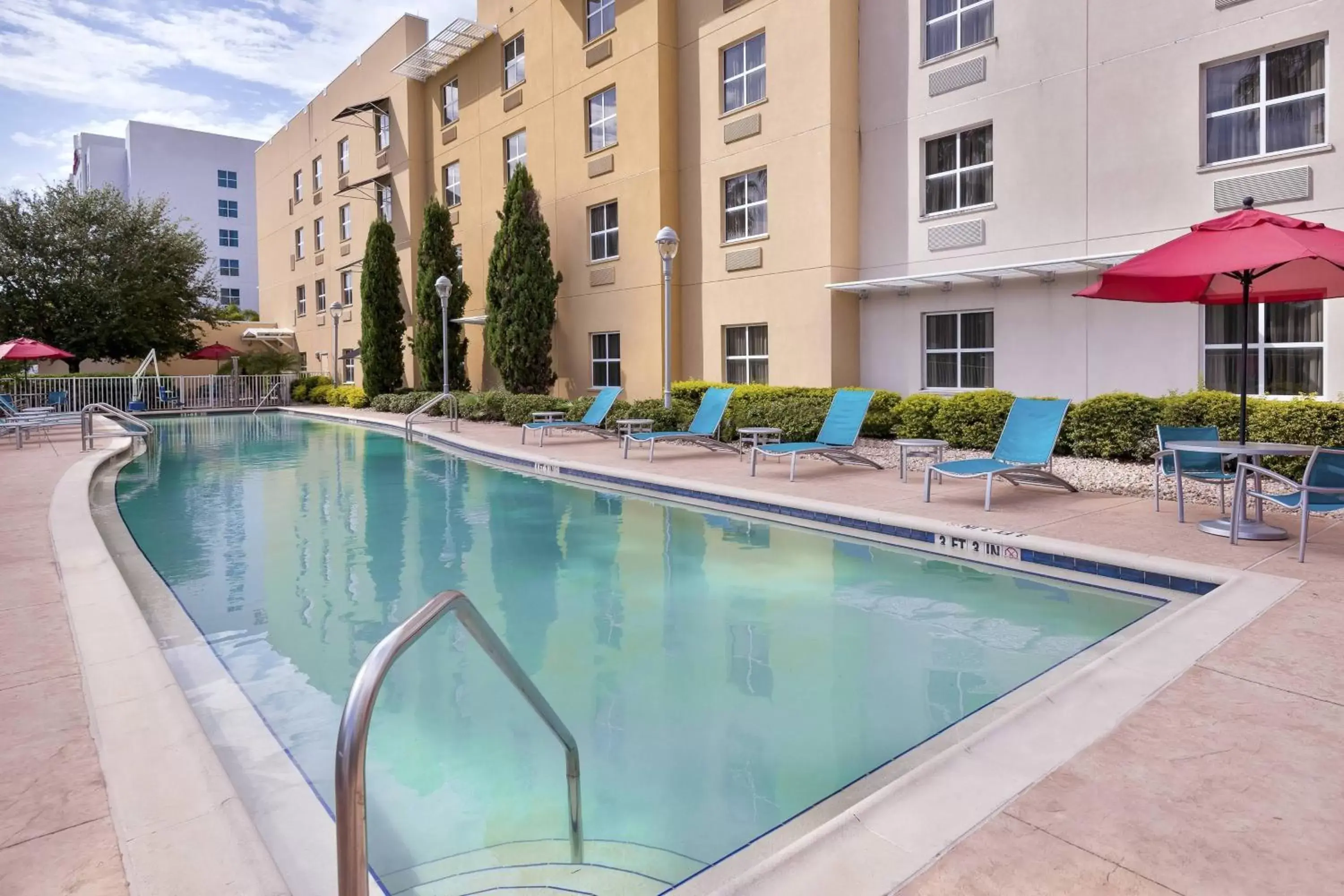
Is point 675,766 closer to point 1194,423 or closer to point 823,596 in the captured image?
point 823,596

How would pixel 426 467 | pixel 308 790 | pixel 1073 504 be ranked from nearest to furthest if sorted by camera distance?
pixel 308 790
pixel 1073 504
pixel 426 467

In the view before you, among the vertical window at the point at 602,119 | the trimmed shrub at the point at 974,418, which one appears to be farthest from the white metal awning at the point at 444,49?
the trimmed shrub at the point at 974,418

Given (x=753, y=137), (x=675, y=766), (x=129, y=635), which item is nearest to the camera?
(x=675, y=766)

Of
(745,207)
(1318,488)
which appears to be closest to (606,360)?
(745,207)

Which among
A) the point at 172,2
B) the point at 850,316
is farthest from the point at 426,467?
the point at 172,2

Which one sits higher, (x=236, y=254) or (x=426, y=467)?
(x=236, y=254)

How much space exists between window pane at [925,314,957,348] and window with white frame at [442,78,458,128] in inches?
668

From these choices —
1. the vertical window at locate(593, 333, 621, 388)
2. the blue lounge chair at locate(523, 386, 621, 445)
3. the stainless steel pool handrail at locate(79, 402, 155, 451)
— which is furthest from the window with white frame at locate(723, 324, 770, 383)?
the stainless steel pool handrail at locate(79, 402, 155, 451)

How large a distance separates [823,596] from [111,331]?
3142 cm

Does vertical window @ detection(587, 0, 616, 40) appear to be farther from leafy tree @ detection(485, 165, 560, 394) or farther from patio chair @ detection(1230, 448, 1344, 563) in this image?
patio chair @ detection(1230, 448, 1344, 563)

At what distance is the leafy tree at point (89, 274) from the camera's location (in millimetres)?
28750

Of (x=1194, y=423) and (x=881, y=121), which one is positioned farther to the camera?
(x=881, y=121)

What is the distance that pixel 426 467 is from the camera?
1392 centimetres

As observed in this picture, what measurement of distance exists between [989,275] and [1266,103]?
367 centimetres
